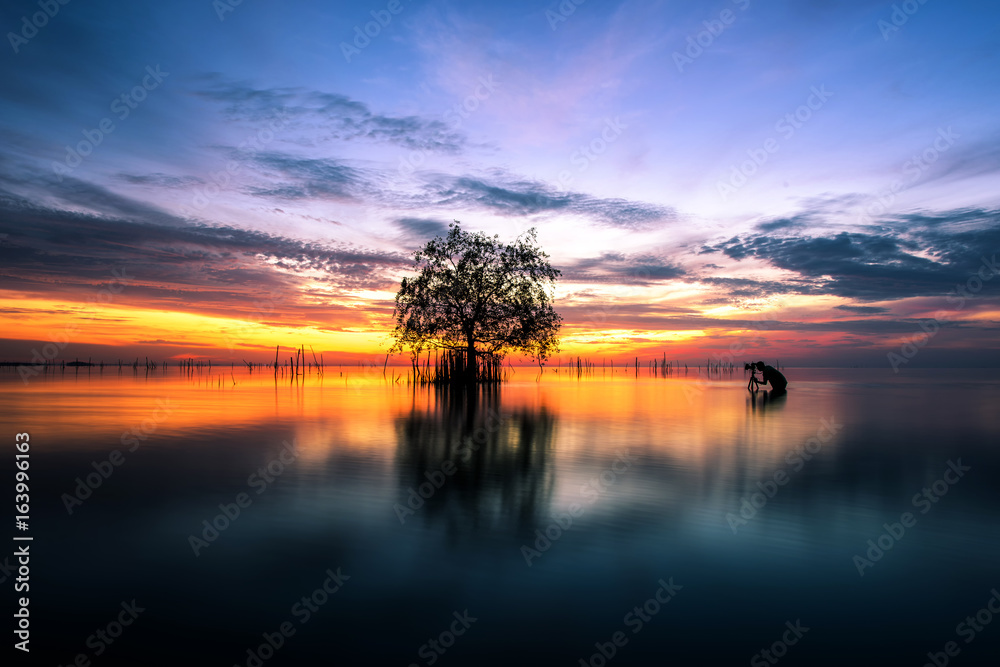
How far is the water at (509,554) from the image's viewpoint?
448 cm

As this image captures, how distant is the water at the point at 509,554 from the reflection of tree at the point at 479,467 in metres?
0.08

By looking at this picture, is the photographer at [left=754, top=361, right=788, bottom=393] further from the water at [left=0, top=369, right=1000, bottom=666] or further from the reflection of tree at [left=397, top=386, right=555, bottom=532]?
the water at [left=0, top=369, right=1000, bottom=666]

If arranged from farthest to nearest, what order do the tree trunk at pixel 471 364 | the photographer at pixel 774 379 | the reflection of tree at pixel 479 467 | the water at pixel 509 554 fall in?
the tree trunk at pixel 471 364, the photographer at pixel 774 379, the reflection of tree at pixel 479 467, the water at pixel 509 554

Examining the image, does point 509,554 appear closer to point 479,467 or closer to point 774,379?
point 479,467

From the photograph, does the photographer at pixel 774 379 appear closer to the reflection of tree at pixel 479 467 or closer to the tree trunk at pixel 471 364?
the tree trunk at pixel 471 364

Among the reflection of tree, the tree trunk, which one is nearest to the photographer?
the tree trunk

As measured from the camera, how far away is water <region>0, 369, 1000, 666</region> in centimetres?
448

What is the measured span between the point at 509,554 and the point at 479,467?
527 centimetres

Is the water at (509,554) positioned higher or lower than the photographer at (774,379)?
higher

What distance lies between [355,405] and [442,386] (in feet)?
64.3

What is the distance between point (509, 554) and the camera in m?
6.38

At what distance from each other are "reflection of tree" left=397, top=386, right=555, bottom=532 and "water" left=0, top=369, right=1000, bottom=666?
0.08m

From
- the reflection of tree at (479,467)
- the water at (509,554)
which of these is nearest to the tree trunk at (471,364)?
the reflection of tree at (479,467)

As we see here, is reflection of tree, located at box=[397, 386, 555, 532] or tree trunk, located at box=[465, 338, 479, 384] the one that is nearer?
reflection of tree, located at box=[397, 386, 555, 532]
